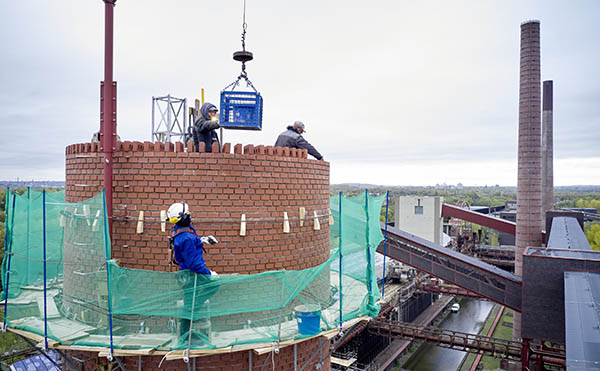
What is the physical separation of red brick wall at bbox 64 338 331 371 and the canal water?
922 inches

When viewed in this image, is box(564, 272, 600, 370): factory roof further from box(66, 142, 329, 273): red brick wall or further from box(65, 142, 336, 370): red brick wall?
box(66, 142, 329, 273): red brick wall

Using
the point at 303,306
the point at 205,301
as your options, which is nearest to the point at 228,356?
the point at 205,301

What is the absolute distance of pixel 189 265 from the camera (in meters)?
5.49

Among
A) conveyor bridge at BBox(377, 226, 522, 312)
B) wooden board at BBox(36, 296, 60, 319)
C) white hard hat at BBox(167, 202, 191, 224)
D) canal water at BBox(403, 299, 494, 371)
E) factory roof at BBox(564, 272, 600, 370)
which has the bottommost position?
canal water at BBox(403, 299, 494, 371)

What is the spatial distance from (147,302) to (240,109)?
3.68 m

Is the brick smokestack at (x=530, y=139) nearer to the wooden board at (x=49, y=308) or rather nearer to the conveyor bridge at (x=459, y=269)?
the conveyor bridge at (x=459, y=269)

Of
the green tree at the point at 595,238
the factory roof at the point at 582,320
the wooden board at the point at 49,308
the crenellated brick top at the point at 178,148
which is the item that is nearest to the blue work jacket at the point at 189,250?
the crenellated brick top at the point at 178,148

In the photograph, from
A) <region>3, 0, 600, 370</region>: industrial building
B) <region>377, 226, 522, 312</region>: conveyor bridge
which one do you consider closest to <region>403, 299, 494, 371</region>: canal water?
<region>377, 226, 522, 312</region>: conveyor bridge

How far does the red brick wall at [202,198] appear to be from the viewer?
614 centimetres

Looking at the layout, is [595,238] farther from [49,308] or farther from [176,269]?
[49,308]

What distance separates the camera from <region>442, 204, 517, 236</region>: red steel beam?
32.9 meters

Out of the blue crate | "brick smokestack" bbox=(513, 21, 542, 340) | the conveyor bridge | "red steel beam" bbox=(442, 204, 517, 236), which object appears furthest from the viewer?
"red steel beam" bbox=(442, 204, 517, 236)

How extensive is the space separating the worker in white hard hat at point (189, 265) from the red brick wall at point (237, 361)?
61 cm

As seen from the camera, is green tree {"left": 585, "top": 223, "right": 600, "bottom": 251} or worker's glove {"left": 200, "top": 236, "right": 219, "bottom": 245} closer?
worker's glove {"left": 200, "top": 236, "right": 219, "bottom": 245}
